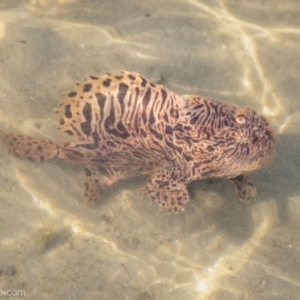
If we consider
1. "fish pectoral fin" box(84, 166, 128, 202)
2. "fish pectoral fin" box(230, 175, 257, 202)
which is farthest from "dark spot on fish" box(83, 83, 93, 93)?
"fish pectoral fin" box(230, 175, 257, 202)

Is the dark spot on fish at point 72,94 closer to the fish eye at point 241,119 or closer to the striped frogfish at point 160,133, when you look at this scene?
the striped frogfish at point 160,133

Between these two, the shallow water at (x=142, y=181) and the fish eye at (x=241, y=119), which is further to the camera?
the shallow water at (x=142, y=181)

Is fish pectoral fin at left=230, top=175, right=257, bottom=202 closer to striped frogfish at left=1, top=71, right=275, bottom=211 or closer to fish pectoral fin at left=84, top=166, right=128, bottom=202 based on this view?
striped frogfish at left=1, top=71, right=275, bottom=211

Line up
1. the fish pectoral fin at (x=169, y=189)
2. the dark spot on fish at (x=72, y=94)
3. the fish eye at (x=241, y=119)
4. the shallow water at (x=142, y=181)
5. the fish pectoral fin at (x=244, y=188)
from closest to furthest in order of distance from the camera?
the fish eye at (x=241, y=119) < the dark spot on fish at (x=72, y=94) < the fish pectoral fin at (x=169, y=189) < the shallow water at (x=142, y=181) < the fish pectoral fin at (x=244, y=188)

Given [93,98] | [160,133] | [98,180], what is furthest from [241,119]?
[98,180]

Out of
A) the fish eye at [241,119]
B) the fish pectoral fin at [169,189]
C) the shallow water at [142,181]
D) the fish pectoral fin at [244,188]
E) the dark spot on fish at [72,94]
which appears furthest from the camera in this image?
the fish pectoral fin at [244,188]

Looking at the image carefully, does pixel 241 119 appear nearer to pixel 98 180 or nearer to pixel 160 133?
pixel 160 133

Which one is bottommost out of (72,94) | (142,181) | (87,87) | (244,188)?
(142,181)

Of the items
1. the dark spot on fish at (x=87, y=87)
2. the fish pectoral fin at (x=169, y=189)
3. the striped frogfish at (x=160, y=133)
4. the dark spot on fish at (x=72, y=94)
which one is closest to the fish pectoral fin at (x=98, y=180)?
the striped frogfish at (x=160, y=133)
